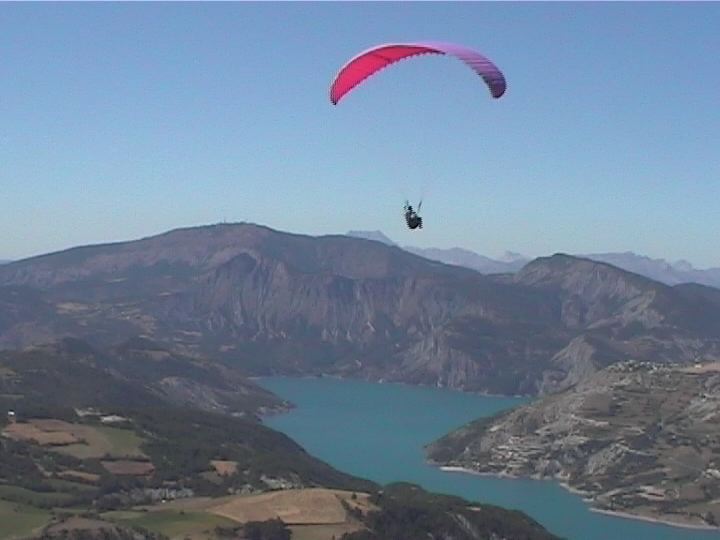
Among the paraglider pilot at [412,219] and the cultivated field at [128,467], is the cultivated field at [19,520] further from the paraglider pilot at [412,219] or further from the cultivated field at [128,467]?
the paraglider pilot at [412,219]

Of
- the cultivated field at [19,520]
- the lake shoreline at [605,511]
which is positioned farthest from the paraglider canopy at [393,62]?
the lake shoreline at [605,511]

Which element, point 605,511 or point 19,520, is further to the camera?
point 605,511

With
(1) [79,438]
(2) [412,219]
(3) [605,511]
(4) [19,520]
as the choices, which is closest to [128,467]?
(1) [79,438]

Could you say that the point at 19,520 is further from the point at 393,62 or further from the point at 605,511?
the point at 605,511

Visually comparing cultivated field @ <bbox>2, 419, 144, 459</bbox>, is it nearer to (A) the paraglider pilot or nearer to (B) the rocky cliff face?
(B) the rocky cliff face

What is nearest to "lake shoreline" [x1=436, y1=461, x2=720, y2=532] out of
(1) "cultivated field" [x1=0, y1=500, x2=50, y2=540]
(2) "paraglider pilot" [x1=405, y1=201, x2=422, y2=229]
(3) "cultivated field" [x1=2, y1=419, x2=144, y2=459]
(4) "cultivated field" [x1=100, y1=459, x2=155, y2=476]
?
(3) "cultivated field" [x1=2, y1=419, x2=144, y2=459]

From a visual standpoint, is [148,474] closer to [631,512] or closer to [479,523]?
[479,523]

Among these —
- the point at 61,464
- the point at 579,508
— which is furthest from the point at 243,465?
the point at 579,508
